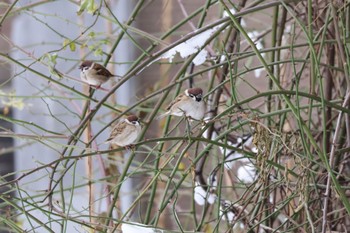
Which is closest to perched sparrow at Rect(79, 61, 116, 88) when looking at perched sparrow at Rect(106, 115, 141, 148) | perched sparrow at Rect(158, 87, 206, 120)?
perched sparrow at Rect(106, 115, 141, 148)

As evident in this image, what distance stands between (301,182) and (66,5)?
412cm

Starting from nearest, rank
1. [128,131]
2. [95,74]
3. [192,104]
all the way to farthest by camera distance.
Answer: [192,104] → [128,131] → [95,74]

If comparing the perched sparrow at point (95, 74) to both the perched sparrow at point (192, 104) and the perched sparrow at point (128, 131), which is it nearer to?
the perched sparrow at point (128, 131)

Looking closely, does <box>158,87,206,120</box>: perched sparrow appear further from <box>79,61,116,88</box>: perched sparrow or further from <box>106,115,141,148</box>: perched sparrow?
<box>79,61,116,88</box>: perched sparrow

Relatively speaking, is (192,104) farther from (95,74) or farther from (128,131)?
(95,74)

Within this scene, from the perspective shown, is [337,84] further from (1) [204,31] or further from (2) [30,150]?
(2) [30,150]

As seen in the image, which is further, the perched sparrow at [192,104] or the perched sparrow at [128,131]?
the perched sparrow at [128,131]

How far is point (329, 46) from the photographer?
119 inches

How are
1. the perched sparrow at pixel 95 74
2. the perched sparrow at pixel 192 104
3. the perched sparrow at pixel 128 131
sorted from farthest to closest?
the perched sparrow at pixel 95 74
the perched sparrow at pixel 128 131
the perched sparrow at pixel 192 104

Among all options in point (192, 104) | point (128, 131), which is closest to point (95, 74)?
point (128, 131)

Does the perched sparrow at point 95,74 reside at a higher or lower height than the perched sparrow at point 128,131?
higher

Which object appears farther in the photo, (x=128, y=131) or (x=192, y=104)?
(x=128, y=131)

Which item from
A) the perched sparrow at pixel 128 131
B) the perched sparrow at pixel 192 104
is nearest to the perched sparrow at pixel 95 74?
the perched sparrow at pixel 128 131

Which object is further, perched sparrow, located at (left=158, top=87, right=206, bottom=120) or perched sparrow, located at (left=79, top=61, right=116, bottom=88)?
perched sparrow, located at (left=79, top=61, right=116, bottom=88)
